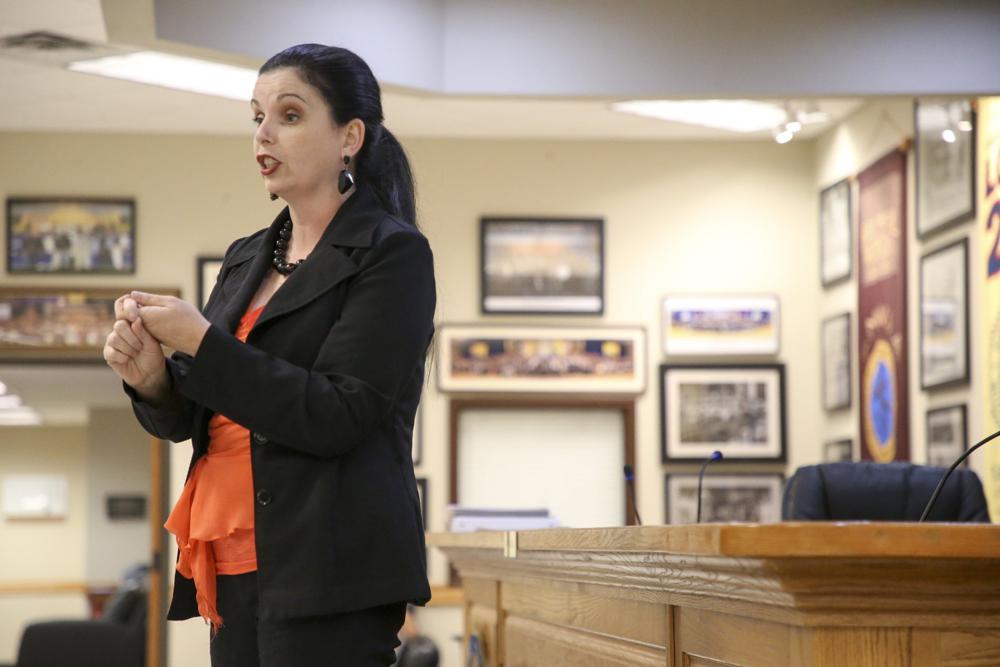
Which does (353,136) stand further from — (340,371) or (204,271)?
(204,271)

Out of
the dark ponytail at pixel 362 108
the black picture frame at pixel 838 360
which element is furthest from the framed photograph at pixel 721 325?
the dark ponytail at pixel 362 108

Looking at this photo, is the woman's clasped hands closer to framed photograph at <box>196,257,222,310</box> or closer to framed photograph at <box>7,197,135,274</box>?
framed photograph at <box>196,257,222,310</box>

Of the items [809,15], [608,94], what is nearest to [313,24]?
[608,94]

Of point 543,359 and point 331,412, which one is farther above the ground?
point 543,359

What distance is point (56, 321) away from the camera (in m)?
7.36

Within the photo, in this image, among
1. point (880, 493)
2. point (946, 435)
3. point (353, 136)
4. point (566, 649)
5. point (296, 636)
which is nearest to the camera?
point (296, 636)

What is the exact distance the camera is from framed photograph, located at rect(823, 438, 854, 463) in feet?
22.8

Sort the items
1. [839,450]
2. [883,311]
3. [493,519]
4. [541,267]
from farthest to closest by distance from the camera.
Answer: [541,267], [839,450], [883,311], [493,519]

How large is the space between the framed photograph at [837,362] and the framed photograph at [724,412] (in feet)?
0.82

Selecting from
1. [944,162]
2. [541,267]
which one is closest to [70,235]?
[541,267]

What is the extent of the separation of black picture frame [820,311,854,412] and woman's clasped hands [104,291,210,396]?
5801 mm

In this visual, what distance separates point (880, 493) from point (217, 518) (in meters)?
3.24

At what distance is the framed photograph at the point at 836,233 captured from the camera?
279 inches

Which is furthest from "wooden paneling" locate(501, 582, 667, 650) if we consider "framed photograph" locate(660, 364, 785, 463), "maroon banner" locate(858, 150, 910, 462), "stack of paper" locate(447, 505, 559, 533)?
"framed photograph" locate(660, 364, 785, 463)
